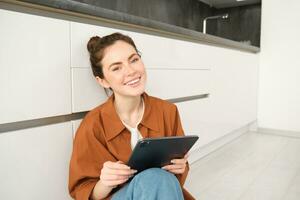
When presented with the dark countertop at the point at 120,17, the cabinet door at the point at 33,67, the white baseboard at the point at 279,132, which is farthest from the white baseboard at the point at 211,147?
the cabinet door at the point at 33,67

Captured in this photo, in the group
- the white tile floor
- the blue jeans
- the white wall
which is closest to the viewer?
the blue jeans

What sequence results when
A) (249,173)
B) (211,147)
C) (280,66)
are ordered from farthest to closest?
(280,66), (211,147), (249,173)

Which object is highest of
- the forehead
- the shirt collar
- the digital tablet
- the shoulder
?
the forehead

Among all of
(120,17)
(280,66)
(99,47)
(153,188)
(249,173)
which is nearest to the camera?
(153,188)

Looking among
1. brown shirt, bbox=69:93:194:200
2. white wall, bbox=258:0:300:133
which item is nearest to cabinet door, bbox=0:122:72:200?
brown shirt, bbox=69:93:194:200

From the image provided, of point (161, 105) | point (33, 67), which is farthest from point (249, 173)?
point (33, 67)

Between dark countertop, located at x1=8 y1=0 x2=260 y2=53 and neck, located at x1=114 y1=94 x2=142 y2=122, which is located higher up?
dark countertop, located at x1=8 y1=0 x2=260 y2=53

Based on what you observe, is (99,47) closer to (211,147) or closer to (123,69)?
(123,69)

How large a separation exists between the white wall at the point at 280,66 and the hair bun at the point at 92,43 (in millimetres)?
2509

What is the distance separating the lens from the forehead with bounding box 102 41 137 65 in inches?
37.5

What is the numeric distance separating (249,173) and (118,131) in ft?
4.38

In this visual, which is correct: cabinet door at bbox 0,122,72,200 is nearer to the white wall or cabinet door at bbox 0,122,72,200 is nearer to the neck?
the neck

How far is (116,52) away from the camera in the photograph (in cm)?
95

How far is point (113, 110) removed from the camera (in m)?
0.97
